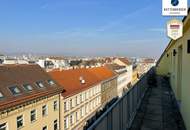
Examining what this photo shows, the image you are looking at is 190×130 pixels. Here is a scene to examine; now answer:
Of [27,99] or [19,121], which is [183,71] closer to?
[19,121]

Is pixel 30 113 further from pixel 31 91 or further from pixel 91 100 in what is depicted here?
pixel 91 100

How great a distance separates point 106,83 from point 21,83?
25.6m

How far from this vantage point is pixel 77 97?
3088cm

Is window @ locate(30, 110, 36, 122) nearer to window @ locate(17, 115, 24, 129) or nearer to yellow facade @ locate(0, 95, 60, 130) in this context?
yellow facade @ locate(0, 95, 60, 130)

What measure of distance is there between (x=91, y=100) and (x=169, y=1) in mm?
32935

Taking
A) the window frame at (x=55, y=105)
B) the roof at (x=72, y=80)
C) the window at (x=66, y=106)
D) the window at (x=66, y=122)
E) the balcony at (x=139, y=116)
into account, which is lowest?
the window at (x=66, y=122)

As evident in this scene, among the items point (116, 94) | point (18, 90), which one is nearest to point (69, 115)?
point (18, 90)

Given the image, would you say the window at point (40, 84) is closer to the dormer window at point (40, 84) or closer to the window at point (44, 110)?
the dormer window at point (40, 84)

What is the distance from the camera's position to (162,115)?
7.96 meters

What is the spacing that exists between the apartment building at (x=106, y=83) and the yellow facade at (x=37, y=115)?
18.7 meters

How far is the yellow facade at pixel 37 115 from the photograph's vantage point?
18.5m

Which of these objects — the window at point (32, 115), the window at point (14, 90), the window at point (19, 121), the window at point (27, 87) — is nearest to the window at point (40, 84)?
the window at point (27, 87)

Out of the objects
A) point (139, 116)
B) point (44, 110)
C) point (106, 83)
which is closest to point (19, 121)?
point (44, 110)

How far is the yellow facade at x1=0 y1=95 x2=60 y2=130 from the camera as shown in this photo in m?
18.5
